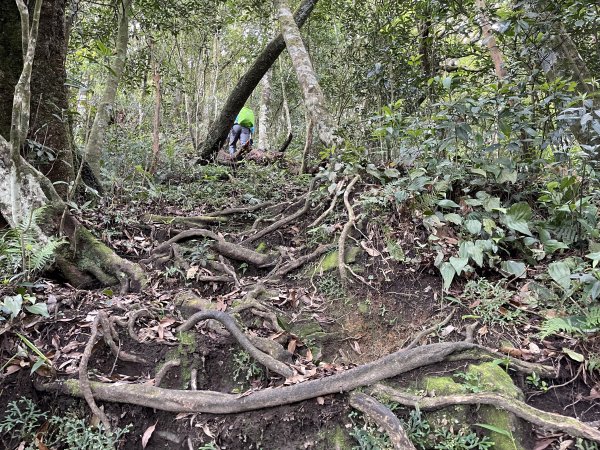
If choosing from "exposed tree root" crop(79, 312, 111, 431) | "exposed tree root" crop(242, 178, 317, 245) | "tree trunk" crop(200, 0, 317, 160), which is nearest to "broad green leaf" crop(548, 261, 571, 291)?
"exposed tree root" crop(242, 178, 317, 245)

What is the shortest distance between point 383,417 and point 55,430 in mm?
2182

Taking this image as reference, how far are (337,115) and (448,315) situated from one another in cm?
768

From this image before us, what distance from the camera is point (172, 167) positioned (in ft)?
26.4

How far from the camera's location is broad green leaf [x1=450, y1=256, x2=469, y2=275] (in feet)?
11.6

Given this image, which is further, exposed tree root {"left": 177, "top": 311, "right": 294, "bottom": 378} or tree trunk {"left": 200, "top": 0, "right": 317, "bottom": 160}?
tree trunk {"left": 200, "top": 0, "right": 317, "bottom": 160}

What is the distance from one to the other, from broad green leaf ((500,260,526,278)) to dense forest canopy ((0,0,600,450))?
17 mm

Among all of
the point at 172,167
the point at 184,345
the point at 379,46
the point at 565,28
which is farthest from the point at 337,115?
the point at 184,345

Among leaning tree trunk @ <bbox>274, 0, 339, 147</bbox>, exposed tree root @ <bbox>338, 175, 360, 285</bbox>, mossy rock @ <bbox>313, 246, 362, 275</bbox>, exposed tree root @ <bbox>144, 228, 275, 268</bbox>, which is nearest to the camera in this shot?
exposed tree root @ <bbox>338, 175, 360, 285</bbox>

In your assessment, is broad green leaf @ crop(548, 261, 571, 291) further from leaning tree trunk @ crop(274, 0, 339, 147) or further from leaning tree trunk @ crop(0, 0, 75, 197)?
leaning tree trunk @ crop(0, 0, 75, 197)

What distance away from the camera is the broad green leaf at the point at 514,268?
3520 mm

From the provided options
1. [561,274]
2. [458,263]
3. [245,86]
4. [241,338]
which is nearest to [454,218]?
[458,263]

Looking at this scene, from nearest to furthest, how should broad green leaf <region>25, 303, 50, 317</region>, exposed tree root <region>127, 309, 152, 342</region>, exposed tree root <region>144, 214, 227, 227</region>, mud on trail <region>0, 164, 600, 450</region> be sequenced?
mud on trail <region>0, 164, 600, 450</region>
broad green leaf <region>25, 303, 50, 317</region>
exposed tree root <region>127, 309, 152, 342</region>
exposed tree root <region>144, 214, 227, 227</region>

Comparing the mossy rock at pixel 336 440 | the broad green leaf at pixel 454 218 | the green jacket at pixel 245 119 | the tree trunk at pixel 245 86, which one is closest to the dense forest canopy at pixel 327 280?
the mossy rock at pixel 336 440

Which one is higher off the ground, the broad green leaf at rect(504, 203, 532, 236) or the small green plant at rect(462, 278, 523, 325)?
the broad green leaf at rect(504, 203, 532, 236)
